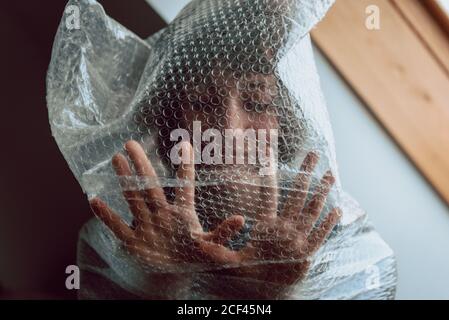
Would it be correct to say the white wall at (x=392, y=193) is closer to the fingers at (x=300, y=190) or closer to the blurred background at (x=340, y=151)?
the blurred background at (x=340, y=151)

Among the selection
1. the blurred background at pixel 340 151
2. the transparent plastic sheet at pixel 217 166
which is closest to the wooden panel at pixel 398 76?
the blurred background at pixel 340 151

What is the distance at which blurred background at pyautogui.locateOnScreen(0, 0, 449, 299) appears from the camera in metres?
0.78

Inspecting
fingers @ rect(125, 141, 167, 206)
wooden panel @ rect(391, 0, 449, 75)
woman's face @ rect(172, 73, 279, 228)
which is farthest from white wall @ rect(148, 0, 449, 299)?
fingers @ rect(125, 141, 167, 206)

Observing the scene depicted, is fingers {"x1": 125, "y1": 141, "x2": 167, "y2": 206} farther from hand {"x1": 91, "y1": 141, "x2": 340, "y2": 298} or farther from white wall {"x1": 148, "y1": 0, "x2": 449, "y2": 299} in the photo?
white wall {"x1": 148, "y1": 0, "x2": 449, "y2": 299}

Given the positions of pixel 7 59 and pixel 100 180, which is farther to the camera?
pixel 7 59

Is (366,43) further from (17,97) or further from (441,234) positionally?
(17,97)

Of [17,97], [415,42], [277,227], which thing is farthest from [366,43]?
[17,97]

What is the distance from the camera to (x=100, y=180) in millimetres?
526

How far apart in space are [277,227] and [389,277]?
207mm

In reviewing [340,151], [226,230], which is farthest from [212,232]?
[340,151]

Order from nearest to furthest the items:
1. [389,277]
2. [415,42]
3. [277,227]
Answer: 1. [277,227]
2. [389,277]
3. [415,42]

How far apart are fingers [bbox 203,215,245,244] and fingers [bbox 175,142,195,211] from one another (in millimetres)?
31

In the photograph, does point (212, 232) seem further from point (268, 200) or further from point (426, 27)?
point (426, 27)

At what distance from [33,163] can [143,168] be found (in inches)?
14.2
